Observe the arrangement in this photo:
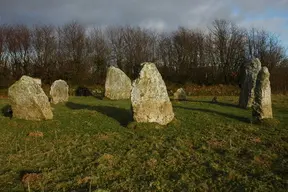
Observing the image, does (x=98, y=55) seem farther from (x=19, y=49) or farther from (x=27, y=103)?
(x=27, y=103)

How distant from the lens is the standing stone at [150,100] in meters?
14.9

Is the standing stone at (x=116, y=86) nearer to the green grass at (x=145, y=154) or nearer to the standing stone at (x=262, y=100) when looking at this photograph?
the green grass at (x=145, y=154)

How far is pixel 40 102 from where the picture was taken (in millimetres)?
16391

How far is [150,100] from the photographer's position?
14953 mm

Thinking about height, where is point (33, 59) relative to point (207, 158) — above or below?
above

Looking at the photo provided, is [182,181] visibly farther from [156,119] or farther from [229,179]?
[156,119]

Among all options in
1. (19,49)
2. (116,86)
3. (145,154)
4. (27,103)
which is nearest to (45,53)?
(19,49)

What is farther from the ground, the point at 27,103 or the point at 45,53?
the point at 45,53

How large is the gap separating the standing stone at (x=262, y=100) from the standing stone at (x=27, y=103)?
10048 mm

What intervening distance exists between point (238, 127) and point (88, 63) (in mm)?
43550

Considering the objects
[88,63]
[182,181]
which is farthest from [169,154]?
[88,63]

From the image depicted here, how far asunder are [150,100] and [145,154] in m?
4.85

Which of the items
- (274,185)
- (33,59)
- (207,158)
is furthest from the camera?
(33,59)

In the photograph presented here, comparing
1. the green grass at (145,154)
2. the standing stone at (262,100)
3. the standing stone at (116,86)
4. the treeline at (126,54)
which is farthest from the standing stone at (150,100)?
the treeline at (126,54)
